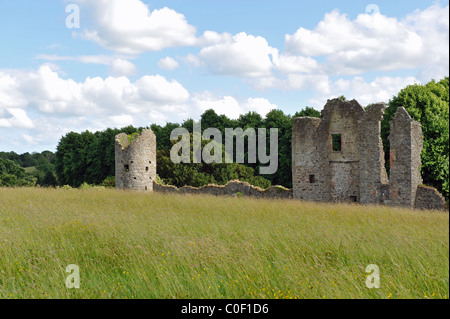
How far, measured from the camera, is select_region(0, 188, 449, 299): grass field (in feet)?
17.8

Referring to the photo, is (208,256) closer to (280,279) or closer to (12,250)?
(280,279)

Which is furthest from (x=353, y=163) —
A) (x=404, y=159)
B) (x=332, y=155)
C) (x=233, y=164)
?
(x=233, y=164)

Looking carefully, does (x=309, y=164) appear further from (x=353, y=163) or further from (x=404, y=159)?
(x=404, y=159)

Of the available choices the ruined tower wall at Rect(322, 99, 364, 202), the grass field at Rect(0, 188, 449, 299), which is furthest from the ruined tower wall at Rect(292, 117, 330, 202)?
the grass field at Rect(0, 188, 449, 299)

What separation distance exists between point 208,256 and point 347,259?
2.20m

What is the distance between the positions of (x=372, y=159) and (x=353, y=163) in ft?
4.96

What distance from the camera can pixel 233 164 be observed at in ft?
112

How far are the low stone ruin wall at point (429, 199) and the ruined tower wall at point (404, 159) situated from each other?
193 millimetres

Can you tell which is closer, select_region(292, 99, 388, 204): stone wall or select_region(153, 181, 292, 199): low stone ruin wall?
select_region(292, 99, 388, 204): stone wall

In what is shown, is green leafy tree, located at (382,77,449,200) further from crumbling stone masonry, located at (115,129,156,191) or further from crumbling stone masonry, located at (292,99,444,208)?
crumbling stone masonry, located at (115,129,156,191)

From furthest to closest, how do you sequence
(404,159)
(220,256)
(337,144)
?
(337,144), (404,159), (220,256)

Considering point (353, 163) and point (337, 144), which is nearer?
point (353, 163)
